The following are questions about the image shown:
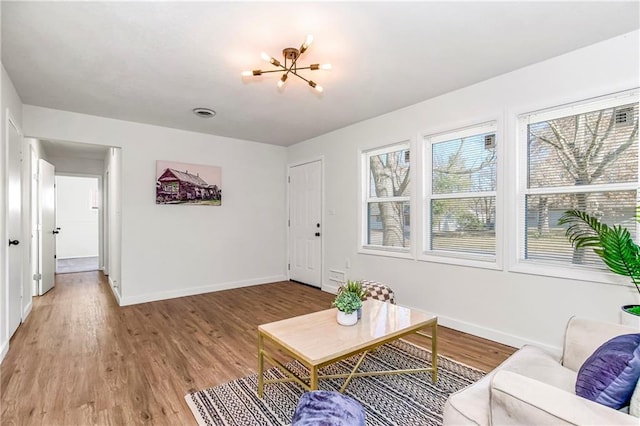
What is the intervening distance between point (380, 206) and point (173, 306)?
304cm

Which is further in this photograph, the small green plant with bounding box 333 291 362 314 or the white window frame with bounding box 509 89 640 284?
the white window frame with bounding box 509 89 640 284

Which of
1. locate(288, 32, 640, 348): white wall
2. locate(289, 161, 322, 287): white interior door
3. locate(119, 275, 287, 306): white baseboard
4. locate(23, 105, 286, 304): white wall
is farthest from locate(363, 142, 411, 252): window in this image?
locate(119, 275, 287, 306): white baseboard

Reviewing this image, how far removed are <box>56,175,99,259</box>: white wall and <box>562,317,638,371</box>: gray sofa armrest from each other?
1028cm

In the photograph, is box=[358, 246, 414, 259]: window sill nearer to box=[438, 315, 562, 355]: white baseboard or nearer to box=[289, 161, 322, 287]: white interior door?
box=[438, 315, 562, 355]: white baseboard

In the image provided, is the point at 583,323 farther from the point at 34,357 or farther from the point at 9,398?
the point at 34,357

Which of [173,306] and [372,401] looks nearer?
[372,401]

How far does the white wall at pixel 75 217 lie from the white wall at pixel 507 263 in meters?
8.35

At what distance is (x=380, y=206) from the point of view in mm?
4211

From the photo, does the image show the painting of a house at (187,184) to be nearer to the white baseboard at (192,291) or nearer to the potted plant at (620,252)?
the white baseboard at (192,291)

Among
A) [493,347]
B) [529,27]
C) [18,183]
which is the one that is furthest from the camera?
[18,183]

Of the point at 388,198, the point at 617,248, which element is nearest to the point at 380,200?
the point at 388,198

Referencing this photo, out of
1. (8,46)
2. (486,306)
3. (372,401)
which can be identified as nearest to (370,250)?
(486,306)

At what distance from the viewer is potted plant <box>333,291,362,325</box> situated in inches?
81.2

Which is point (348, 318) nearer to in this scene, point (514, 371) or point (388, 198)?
point (514, 371)
